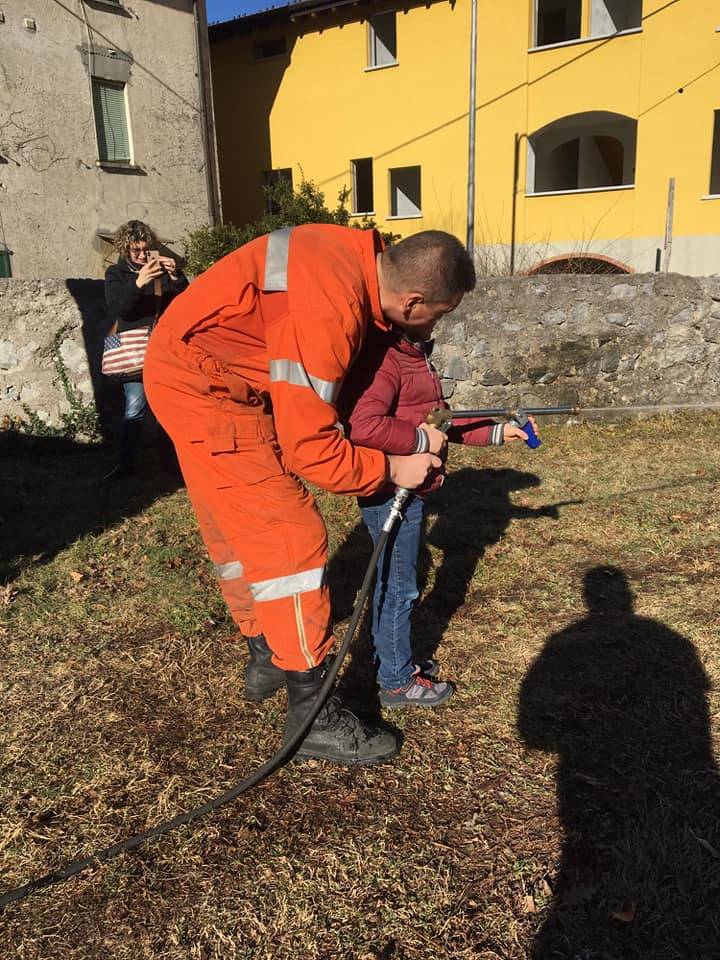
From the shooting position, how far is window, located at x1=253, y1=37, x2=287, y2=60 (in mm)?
20203

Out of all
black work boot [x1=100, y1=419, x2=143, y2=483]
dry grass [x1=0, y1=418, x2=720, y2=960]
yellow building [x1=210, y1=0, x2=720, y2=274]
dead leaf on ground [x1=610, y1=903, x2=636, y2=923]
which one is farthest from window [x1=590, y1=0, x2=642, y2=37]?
dead leaf on ground [x1=610, y1=903, x2=636, y2=923]

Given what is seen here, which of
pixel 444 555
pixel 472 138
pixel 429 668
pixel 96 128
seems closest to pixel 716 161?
pixel 472 138

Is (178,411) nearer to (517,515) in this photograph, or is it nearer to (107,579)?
(107,579)

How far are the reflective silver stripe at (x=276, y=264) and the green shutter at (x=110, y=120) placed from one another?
51.5 feet

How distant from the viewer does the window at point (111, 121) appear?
15.6m

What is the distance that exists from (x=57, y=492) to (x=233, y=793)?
12.2 ft

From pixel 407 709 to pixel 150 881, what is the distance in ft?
3.75

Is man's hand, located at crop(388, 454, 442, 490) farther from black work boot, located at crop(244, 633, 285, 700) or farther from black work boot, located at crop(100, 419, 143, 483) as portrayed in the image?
black work boot, located at crop(100, 419, 143, 483)

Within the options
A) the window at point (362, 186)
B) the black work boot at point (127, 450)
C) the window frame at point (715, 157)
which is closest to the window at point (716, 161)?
A: the window frame at point (715, 157)

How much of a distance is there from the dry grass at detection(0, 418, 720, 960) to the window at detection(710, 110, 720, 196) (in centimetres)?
1553

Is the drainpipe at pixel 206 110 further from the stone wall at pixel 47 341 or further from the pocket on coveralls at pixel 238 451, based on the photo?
the pocket on coveralls at pixel 238 451

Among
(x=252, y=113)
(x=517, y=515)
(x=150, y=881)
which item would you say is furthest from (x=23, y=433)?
(x=252, y=113)

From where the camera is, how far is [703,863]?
2158 mm

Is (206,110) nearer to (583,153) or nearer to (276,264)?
(583,153)
